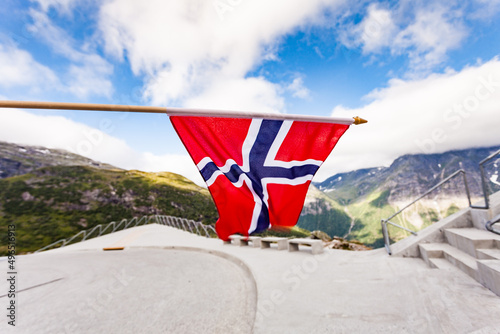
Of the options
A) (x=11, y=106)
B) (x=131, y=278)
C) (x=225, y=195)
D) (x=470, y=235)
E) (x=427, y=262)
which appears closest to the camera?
(x=11, y=106)

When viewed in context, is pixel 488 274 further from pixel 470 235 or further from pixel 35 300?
pixel 35 300

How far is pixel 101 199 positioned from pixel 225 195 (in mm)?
99221

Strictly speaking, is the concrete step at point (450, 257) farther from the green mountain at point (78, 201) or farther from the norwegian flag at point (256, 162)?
the green mountain at point (78, 201)

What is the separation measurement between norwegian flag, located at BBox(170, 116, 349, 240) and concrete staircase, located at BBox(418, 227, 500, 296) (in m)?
3.19

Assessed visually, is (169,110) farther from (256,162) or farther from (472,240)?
(472,240)

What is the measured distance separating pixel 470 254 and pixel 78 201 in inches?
3952

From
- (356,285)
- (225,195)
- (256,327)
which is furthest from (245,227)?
(356,285)

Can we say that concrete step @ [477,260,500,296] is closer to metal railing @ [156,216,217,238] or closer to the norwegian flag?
the norwegian flag

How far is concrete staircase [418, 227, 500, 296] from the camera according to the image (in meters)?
3.76

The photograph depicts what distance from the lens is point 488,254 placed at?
14.3 ft

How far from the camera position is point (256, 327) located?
139 inches

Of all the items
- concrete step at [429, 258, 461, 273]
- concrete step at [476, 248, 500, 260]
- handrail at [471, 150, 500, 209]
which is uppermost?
handrail at [471, 150, 500, 209]

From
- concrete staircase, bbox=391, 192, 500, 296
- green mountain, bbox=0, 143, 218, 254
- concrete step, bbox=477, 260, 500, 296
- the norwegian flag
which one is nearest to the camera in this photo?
the norwegian flag

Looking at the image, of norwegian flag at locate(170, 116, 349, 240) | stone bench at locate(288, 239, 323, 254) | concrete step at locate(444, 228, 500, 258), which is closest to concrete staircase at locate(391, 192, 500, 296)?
concrete step at locate(444, 228, 500, 258)
